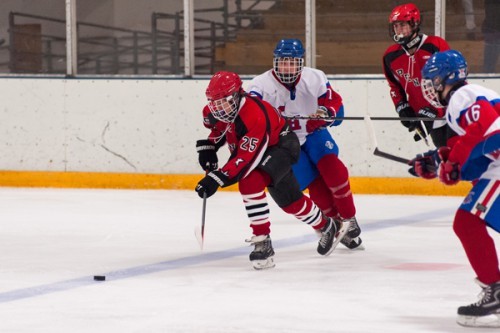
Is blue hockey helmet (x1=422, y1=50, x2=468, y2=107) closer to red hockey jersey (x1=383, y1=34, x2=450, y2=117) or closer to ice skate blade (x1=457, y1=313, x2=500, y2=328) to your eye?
ice skate blade (x1=457, y1=313, x2=500, y2=328)

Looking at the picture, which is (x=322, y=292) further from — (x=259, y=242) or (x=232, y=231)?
(x=232, y=231)

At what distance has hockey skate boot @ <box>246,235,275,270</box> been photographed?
16.1ft

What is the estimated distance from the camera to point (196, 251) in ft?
18.2

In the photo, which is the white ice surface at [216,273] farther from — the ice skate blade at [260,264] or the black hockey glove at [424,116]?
the black hockey glove at [424,116]

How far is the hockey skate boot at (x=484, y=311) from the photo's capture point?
12.0 ft

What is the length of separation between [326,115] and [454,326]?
6.07 feet

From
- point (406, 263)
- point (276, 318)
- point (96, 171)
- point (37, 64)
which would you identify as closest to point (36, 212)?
point (96, 171)

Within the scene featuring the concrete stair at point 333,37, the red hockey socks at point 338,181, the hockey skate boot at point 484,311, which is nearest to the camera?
the hockey skate boot at point 484,311

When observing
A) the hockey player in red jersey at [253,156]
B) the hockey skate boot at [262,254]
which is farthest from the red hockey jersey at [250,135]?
the hockey skate boot at [262,254]

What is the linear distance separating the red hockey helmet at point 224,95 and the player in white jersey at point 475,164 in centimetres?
121

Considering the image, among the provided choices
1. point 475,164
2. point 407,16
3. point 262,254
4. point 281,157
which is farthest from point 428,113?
point 475,164

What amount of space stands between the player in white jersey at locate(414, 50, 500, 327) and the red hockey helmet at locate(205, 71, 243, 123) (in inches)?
47.8

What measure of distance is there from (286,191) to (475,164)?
4.88 ft

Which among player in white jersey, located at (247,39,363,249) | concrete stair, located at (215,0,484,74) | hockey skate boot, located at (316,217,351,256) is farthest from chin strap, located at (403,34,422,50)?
concrete stair, located at (215,0,484,74)
